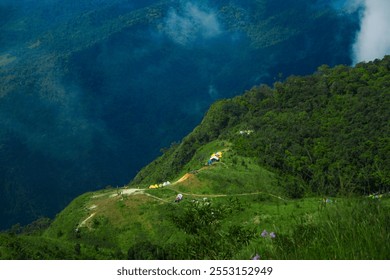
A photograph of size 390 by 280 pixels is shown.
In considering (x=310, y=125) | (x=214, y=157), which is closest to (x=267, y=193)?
(x=214, y=157)

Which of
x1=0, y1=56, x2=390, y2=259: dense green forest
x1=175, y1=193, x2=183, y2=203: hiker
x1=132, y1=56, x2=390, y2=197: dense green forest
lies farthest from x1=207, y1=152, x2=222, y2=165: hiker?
x1=175, y1=193, x2=183, y2=203: hiker

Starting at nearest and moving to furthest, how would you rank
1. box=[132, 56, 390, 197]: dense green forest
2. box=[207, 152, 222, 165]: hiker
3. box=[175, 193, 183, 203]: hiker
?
box=[175, 193, 183, 203]: hiker, box=[132, 56, 390, 197]: dense green forest, box=[207, 152, 222, 165]: hiker

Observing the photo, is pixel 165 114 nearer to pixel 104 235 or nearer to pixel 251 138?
pixel 251 138

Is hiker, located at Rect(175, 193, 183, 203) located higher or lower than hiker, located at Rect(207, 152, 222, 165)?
lower

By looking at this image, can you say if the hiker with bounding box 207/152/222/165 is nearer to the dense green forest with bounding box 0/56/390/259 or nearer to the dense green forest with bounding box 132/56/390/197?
the dense green forest with bounding box 0/56/390/259

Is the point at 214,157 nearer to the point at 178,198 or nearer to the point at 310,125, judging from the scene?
the point at 178,198

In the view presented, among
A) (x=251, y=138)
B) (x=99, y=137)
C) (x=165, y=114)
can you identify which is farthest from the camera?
(x=165, y=114)

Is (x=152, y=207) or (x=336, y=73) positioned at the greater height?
(x=336, y=73)
